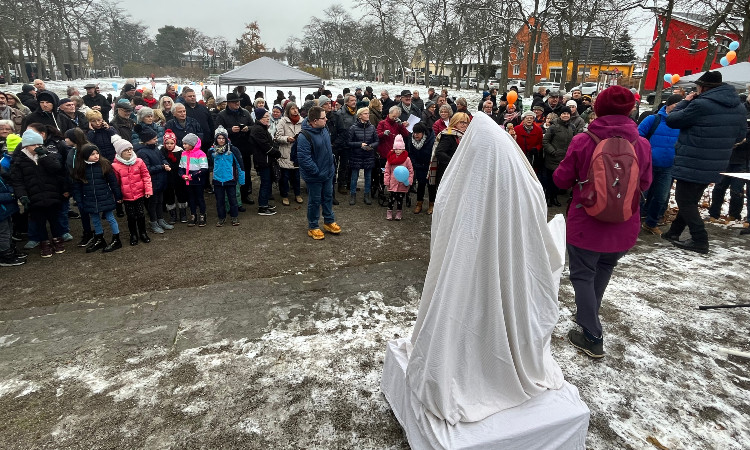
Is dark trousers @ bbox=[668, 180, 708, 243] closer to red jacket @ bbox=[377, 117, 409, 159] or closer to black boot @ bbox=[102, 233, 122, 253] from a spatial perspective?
red jacket @ bbox=[377, 117, 409, 159]

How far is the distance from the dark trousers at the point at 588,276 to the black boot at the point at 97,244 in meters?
5.63

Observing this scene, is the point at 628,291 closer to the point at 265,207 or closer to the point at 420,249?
the point at 420,249

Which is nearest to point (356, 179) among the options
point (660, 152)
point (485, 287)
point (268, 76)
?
point (660, 152)

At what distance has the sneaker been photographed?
3.18 metres

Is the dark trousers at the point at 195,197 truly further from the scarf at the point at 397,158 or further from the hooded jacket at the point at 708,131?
the hooded jacket at the point at 708,131

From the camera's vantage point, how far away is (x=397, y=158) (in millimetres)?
6750

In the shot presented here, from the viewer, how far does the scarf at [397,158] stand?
675 cm

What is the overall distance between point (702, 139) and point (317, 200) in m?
5.02

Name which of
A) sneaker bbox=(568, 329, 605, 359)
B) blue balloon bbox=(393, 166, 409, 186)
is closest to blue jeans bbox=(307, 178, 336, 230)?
blue balloon bbox=(393, 166, 409, 186)

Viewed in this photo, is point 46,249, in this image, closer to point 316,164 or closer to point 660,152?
point 316,164

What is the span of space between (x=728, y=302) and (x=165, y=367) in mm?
5283

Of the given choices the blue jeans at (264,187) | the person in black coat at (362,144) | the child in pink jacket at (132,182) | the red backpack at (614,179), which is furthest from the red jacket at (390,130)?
the red backpack at (614,179)

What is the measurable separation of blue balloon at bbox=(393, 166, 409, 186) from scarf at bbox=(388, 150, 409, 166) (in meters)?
0.41

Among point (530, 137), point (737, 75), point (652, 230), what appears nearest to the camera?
point (652, 230)
